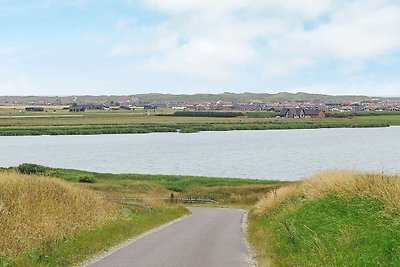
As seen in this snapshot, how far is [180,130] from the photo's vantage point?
179000mm

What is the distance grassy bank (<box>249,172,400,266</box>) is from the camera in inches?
565

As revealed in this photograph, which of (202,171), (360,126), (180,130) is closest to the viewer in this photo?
(202,171)

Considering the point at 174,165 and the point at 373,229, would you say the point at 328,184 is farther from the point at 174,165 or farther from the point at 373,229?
the point at 174,165

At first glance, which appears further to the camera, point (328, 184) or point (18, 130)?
point (18, 130)

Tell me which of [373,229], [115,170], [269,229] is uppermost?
[373,229]

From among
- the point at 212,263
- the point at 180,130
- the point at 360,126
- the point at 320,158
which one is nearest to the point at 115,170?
the point at 320,158

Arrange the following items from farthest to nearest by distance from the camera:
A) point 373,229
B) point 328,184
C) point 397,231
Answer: point 328,184 → point 373,229 → point 397,231

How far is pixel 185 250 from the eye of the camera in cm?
1944

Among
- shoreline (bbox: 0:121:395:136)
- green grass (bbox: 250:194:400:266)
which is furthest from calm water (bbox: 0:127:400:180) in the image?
green grass (bbox: 250:194:400:266)

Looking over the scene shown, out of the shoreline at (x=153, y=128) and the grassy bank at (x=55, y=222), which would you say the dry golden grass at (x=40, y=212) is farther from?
the shoreline at (x=153, y=128)


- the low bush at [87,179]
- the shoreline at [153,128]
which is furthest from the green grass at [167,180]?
the shoreline at [153,128]

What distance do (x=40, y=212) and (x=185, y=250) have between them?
20.6ft

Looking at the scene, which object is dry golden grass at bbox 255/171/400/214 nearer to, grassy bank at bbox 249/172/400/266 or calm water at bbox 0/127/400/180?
grassy bank at bbox 249/172/400/266

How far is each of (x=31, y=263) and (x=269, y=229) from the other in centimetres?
1167
